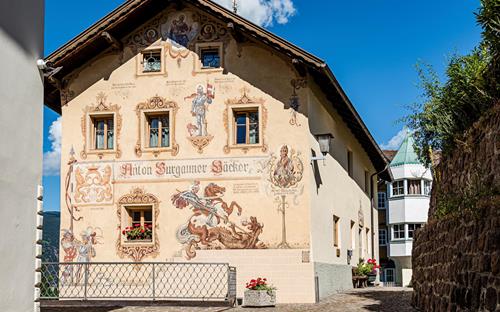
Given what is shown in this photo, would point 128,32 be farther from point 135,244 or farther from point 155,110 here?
point 135,244

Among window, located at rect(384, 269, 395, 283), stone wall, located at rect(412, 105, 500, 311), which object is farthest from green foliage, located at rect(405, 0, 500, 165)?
window, located at rect(384, 269, 395, 283)

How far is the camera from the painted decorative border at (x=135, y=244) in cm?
1836

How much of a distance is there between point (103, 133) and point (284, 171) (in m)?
4.93

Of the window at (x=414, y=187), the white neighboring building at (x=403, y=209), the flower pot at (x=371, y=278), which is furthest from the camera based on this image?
the window at (x=414, y=187)

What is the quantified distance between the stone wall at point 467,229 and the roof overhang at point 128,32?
551 cm

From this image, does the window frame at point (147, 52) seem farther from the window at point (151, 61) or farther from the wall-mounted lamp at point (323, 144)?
the wall-mounted lamp at point (323, 144)

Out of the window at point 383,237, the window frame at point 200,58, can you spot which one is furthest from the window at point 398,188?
the window frame at point 200,58

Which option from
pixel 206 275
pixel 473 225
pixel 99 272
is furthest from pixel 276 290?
pixel 473 225

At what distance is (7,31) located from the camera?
351 inches

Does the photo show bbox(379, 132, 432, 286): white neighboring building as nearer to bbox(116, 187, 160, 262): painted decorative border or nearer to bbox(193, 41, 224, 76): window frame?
bbox(193, 41, 224, 76): window frame

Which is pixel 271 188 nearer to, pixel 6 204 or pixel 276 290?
pixel 276 290

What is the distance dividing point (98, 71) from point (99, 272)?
521 centimetres

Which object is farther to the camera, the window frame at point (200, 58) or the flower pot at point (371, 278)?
the flower pot at point (371, 278)

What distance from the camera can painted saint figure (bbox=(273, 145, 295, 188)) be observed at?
18000mm
